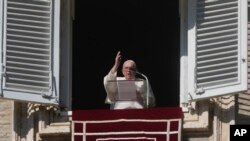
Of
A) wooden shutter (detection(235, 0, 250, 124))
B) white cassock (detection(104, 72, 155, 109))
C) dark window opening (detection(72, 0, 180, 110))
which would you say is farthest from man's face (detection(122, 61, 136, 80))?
wooden shutter (detection(235, 0, 250, 124))

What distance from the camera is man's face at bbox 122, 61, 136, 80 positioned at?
34.4 meters

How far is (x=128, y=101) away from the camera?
3412 centimetres

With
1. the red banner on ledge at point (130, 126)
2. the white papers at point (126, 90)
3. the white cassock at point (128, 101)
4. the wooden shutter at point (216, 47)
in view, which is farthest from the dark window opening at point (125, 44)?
the red banner on ledge at point (130, 126)

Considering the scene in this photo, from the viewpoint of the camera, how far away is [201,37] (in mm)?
34344

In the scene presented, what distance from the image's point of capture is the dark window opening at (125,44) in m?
35.6

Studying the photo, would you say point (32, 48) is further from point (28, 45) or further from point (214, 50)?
point (214, 50)

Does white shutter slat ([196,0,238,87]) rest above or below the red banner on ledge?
above

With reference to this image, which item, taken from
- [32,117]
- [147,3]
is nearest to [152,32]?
[147,3]

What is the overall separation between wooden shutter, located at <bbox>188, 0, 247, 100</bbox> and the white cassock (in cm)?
42

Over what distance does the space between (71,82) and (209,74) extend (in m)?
1.39

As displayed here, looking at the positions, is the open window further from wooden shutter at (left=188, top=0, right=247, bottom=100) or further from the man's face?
the man's face

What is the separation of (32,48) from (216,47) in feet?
5.83

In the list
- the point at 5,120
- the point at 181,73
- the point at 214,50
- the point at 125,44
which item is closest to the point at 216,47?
the point at 214,50

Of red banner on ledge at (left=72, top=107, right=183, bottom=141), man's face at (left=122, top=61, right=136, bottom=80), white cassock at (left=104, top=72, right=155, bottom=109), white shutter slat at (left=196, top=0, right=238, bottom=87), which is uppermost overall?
white shutter slat at (left=196, top=0, right=238, bottom=87)
